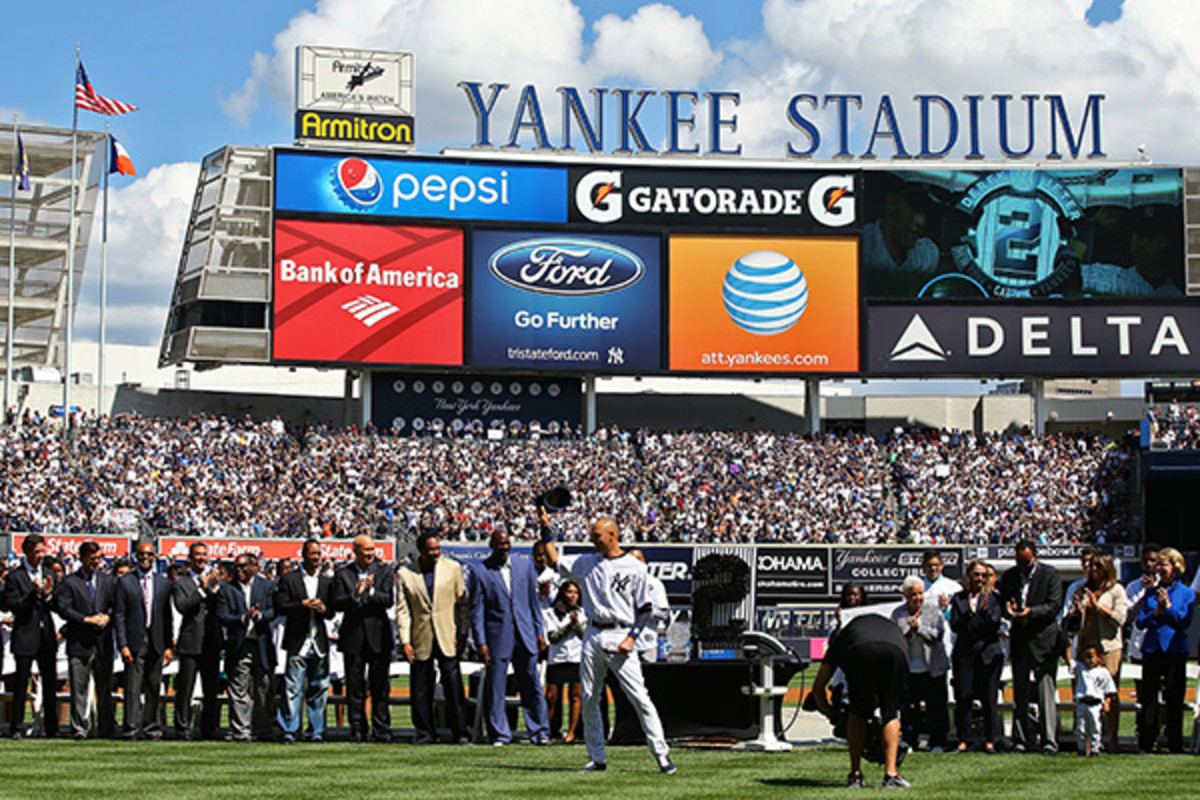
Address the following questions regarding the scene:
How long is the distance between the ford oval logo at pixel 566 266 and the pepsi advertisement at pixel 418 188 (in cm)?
87

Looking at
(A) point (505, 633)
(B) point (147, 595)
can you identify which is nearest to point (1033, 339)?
(A) point (505, 633)

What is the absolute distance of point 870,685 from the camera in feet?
38.9

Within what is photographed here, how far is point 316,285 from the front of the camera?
A: 46.7 metres

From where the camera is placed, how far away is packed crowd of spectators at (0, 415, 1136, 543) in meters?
43.4

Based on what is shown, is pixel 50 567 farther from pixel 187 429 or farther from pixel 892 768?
pixel 187 429

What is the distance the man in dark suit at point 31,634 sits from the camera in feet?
51.6

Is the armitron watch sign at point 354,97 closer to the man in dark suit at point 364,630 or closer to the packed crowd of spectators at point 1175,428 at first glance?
the packed crowd of spectators at point 1175,428

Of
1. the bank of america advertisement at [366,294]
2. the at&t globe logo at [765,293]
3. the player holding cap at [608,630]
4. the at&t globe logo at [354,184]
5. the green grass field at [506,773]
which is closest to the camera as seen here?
the green grass field at [506,773]

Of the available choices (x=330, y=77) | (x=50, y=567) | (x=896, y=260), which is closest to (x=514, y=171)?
(x=330, y=77)

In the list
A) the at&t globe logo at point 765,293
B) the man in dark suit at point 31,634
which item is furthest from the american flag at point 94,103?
the man in dark suit at point 31,634

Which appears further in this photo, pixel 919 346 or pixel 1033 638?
pixel 919 346

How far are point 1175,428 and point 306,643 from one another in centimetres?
3629

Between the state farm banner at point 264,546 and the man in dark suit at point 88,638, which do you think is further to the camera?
the state farm banner at point 264,546

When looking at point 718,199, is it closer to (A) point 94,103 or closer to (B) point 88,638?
(A) point 94,103
